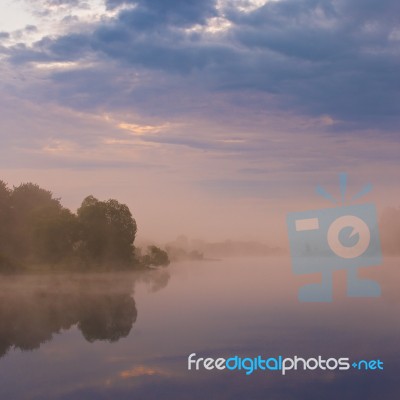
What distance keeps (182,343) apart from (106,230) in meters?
86.5

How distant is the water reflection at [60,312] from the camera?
42969mm

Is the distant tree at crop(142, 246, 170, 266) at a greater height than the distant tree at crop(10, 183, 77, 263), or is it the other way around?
the distant tree at crop(10, 183, 77, 263)

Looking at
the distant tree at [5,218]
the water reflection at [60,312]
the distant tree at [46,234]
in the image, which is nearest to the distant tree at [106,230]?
the distant tree at [46,234]

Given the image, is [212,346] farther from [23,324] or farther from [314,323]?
[23,324]

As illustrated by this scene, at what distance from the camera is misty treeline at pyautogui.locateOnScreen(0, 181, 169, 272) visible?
114 meters

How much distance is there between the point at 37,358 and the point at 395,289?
214 ft

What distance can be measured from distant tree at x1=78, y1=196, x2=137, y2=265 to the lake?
4848 cm

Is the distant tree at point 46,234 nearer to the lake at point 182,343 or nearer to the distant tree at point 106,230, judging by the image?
the distant tree at point 106,230

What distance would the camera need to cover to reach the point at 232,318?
5128 cm

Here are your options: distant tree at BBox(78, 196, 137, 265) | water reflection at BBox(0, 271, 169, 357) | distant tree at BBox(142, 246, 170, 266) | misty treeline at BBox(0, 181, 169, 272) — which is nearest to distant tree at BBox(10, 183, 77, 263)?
misty treeline at BBox(0, 181, 169, 272)

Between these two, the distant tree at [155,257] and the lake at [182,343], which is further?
the distant tree at [155,257]

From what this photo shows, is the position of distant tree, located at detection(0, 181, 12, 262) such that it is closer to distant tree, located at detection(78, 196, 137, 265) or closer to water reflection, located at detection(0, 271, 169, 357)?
distant tree, located at detection(78, 196, 137, 265)

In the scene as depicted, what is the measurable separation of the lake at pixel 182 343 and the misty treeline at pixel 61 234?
44.0m

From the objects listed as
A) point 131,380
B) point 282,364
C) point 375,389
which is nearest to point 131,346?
point 131,380
